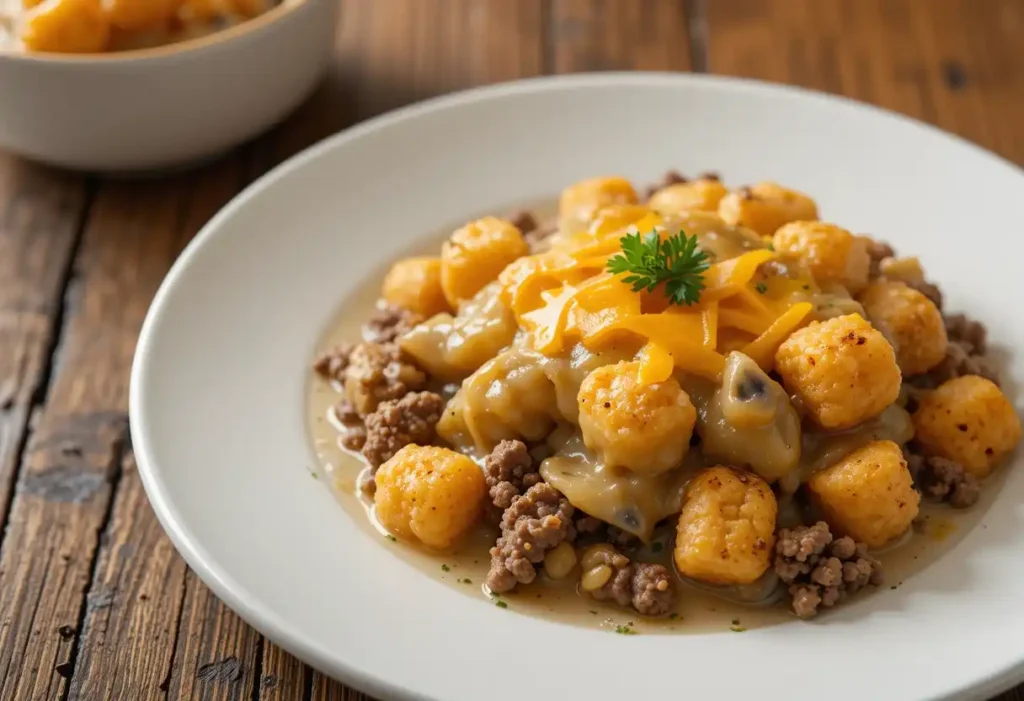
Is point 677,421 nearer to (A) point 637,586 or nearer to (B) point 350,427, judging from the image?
(A) point 637,586

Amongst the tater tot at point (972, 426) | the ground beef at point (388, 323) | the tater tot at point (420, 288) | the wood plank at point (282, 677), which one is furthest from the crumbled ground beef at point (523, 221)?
the wood plank at point (282, 677)

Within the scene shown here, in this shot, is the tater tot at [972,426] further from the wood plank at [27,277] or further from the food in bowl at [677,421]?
the wood plank at [27,277]

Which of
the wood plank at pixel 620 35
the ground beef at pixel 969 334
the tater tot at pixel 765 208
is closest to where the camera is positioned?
the ground beef at pixel 969 334

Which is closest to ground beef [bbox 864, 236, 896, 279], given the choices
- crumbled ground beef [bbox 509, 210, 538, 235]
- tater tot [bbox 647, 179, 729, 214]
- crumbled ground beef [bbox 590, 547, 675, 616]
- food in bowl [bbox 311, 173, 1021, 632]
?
food in bowl [bbox 311, 173, 1021, 632]

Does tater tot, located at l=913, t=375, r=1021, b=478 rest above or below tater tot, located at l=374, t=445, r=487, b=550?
above

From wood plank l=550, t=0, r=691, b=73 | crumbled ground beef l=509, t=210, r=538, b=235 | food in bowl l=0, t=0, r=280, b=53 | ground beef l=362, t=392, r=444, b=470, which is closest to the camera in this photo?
ground beef l=362, t=392, r=444, b=470

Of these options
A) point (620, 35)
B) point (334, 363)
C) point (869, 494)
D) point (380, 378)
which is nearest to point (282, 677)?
point (380, 378)

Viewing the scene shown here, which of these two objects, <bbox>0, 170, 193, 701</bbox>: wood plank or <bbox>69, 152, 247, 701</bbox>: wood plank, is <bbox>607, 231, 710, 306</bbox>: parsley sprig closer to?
<bbox>69, 152, 247, 701</bbox>: wood plank
